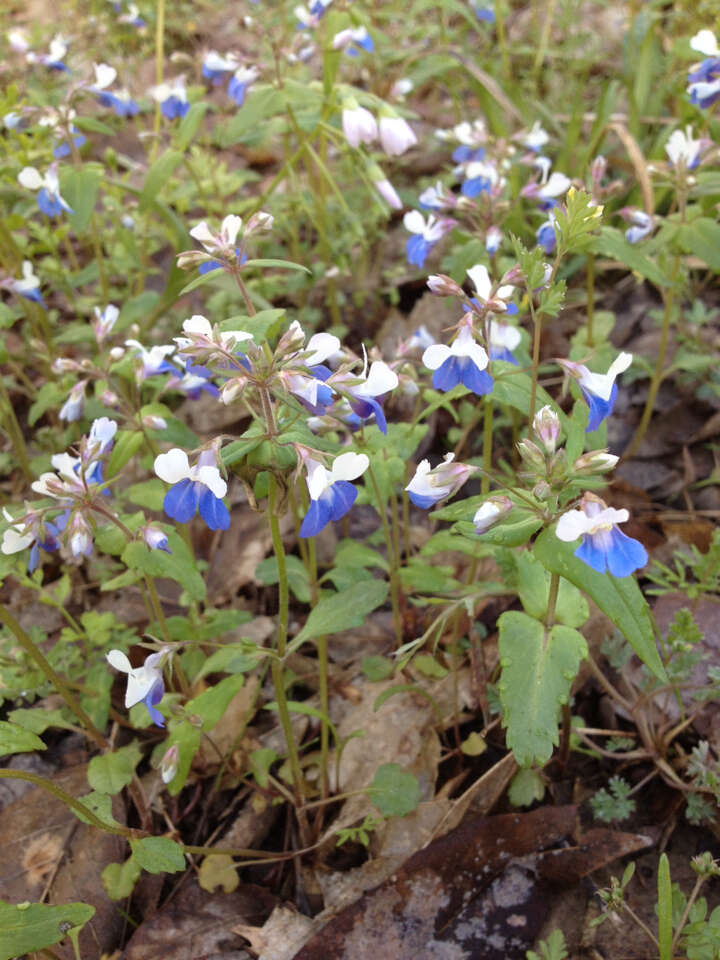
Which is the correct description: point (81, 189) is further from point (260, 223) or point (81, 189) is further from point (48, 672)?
point (48, 672)

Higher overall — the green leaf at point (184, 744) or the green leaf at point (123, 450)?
the green leaf at point (123, 450)

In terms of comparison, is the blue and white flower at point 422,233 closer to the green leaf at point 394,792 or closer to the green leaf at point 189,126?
the green leaf at point 189,126

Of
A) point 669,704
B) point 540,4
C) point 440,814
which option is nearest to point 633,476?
point 669,704

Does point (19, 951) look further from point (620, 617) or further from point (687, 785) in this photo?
point (687, 785)

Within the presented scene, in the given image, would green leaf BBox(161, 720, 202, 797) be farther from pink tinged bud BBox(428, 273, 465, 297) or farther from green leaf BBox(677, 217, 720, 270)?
green leaf BBox(677, 217, 720, 270)

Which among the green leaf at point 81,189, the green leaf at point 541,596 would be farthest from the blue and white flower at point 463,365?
the green leaf at point 81,189
